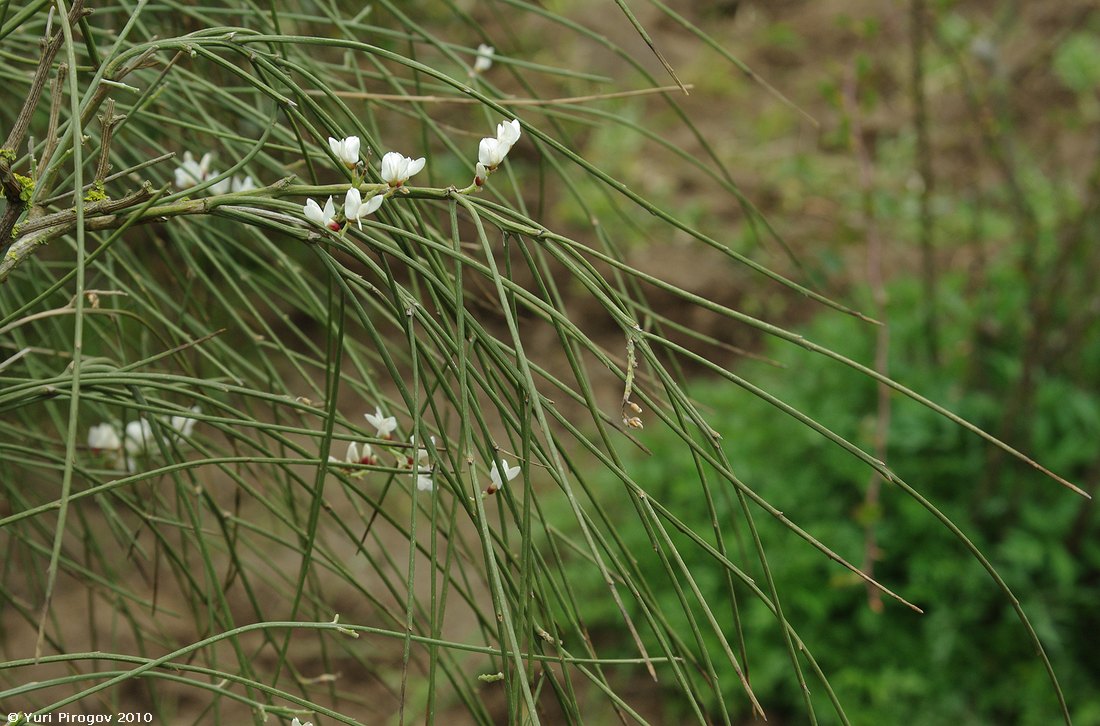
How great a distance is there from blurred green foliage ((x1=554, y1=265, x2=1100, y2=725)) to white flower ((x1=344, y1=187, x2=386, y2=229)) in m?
1.39

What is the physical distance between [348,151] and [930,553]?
162 cm

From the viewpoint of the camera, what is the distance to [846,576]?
1.83 m

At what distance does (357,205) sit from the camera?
661 millimetres

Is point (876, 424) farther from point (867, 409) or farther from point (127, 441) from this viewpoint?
point (127, 441)

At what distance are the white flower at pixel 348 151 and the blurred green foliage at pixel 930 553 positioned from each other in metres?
1.39

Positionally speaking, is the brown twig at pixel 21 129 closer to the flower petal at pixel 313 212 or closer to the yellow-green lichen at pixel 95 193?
the yellow-green lichen at pixel 95 193

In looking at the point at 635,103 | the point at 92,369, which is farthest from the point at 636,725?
the point at 635,103

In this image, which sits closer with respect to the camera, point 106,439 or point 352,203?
point 352,203

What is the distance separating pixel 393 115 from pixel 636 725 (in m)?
1.87

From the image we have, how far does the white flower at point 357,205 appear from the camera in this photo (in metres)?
0.66

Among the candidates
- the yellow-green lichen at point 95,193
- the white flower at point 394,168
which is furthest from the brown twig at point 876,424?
the yellow-green lichen at point 95,193

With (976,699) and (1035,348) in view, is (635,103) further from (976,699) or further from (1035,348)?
(976,699)

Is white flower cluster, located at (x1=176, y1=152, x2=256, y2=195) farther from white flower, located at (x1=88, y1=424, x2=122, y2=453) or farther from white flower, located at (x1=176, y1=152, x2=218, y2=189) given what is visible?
white flower, located at (x1=88, y1=424, x2=122, y2=453)

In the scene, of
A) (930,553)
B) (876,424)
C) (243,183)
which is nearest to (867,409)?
(876,424)
